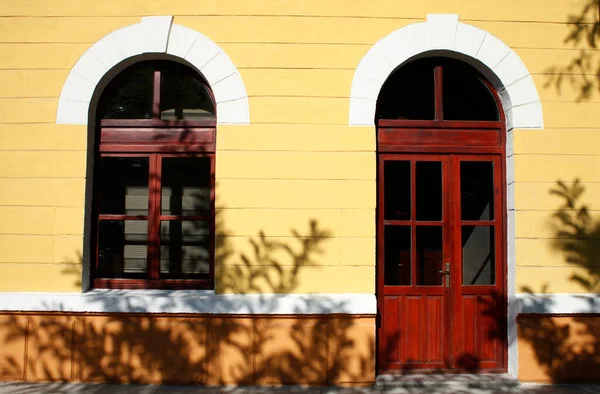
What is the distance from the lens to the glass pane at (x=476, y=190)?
16.0 ft

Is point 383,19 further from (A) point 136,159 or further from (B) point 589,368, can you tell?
(B) point 589,368

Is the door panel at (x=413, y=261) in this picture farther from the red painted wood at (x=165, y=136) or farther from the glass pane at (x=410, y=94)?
the red painted wood at (x=165, y=136)

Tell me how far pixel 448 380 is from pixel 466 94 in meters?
3.08

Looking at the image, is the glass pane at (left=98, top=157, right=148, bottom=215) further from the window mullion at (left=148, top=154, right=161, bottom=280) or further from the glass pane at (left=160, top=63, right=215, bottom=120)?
the glass pane at (left=160, top=63, right=215, bottom=120)

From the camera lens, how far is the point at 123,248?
4.86 metres

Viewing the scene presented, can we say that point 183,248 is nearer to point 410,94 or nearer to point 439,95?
point 410,94

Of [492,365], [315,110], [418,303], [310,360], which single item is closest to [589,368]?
[492,365]

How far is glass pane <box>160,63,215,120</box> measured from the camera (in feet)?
16.3

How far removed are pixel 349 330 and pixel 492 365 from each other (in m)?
1.64

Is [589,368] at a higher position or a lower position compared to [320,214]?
lower

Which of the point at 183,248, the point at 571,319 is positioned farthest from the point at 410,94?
the point at 183,248

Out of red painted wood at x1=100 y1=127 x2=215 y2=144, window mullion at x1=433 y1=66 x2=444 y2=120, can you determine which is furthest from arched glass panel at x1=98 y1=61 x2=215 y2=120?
window mullion at x1=433 y1=66 x2=444 y2=120

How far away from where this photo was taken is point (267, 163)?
15.1 ft

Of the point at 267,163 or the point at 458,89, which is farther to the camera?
the point at 458,89
